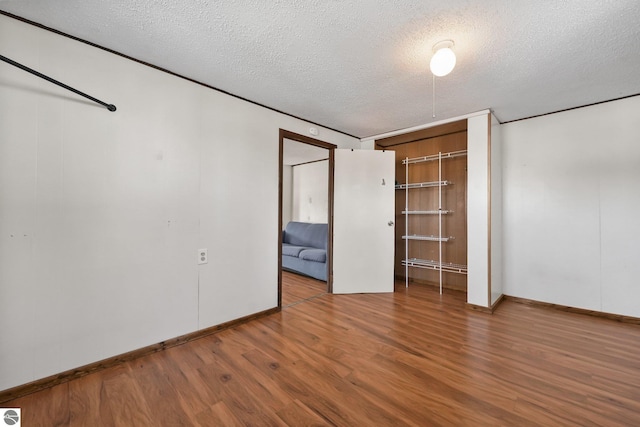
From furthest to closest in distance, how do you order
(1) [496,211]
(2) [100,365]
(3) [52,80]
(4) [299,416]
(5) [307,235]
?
(5) [307,235]
(1) [496,211]
(2) [100,365]
(3) [52,80]
(4) [299,416]

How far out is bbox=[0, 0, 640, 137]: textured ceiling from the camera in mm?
1482

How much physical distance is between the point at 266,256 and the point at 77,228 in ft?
5.08

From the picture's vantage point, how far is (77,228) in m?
1.71

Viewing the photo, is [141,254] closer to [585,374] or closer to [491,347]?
[491,347]

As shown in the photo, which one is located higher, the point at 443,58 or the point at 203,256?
the point at 443,58

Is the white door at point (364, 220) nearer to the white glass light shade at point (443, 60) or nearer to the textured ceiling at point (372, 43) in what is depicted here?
the textured ceiling at point (372, 43)

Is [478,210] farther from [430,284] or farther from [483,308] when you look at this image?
[430,284]

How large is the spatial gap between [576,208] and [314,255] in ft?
10.7

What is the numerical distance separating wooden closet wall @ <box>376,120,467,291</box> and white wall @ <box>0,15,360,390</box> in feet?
8.58

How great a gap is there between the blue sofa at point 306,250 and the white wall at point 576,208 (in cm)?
252

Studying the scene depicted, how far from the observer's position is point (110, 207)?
1.83 meters

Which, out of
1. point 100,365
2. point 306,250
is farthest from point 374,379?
point 306,250

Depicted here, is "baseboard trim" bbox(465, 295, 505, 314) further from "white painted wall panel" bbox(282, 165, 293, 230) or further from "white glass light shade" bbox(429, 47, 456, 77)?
"white painted wall panel" bbox(282, 165, 293, 230)

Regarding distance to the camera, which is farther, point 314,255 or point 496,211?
point 314,255
